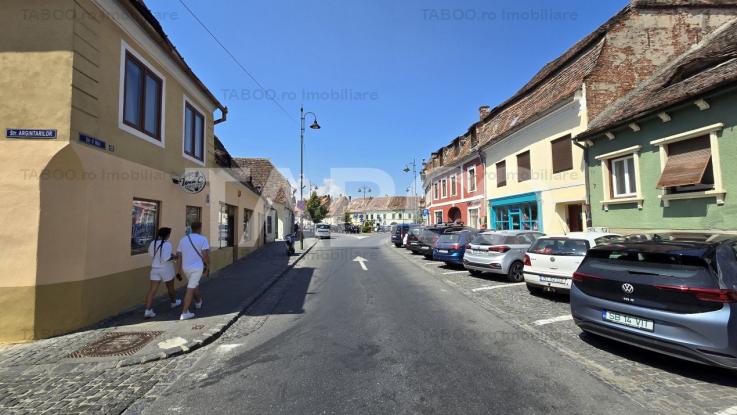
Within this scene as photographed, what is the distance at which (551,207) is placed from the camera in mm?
14516

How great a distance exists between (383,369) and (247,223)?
15.6 m

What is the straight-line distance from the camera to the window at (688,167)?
8219 millimetres

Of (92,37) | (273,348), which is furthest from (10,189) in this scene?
(273,348)

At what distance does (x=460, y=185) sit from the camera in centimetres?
2522

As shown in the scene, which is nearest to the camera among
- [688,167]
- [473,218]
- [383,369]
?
[383,369]

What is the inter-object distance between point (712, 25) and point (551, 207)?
8592 millimetres

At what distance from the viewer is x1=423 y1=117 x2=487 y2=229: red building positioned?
21984mm

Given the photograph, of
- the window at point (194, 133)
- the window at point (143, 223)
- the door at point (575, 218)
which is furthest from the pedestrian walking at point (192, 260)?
the door at point (575, 218)

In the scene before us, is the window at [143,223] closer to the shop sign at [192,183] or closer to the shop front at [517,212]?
the shop sign at [192,183]

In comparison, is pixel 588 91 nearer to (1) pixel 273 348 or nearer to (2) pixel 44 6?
(1) pixel 273 348

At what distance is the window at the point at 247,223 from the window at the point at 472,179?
13.6 meters

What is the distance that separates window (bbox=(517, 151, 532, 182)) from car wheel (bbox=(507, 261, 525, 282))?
7.05 meters

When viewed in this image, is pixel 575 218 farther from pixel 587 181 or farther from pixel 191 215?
pixel 191 215

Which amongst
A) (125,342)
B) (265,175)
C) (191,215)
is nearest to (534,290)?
(125,342)
